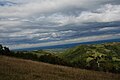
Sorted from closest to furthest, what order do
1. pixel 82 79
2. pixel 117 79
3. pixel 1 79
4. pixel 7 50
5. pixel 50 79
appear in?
pixel 1 79 → pixel 50 79 → pixel 82 79 → pixel 117 79 → pixel 7 50

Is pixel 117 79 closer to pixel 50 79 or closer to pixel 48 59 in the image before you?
pixel 50 79

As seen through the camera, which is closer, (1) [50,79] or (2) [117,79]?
(1) [50,79]

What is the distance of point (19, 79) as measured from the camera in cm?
2314

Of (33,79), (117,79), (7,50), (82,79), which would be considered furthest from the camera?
(7,50)

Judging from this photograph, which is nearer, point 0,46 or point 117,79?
point 117,79

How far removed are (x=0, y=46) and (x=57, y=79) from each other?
45155 mm

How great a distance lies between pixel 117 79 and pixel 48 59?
123 feet

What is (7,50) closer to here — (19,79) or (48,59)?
(48,59)

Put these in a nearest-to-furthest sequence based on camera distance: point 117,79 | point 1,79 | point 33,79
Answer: point 1,79 < point 33,79 < point 117,79

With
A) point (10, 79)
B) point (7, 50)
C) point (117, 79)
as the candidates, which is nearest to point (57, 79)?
point (10, 79)

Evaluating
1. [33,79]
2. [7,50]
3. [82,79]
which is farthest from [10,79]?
[7,50]

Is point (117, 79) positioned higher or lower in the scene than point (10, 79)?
lower

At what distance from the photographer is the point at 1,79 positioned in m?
22.5

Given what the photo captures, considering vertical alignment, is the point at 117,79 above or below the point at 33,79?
below
